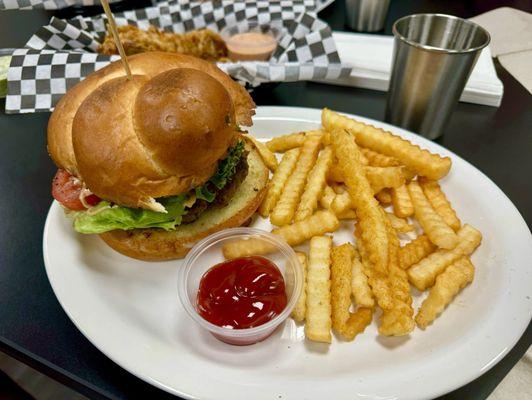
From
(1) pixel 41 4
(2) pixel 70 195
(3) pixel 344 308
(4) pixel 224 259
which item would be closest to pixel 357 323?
(3) pixel 344 308

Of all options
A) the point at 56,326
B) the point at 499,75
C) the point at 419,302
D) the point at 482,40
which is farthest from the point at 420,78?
the point at 56,326

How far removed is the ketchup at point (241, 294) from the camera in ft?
4.81

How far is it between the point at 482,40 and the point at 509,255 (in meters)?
1.33

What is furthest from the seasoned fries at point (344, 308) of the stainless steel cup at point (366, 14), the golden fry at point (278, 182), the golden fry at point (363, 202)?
the stainless steel cup at point (366, 14)

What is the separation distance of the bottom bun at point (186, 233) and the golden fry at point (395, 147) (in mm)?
530

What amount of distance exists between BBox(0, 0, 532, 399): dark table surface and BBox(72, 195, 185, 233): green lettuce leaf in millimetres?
342

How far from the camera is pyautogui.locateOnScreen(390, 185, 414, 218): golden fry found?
185 cm

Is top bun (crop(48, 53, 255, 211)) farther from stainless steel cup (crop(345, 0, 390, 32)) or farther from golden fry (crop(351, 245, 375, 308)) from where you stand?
stainless steel cup (crop(345, 0, 390, 32))

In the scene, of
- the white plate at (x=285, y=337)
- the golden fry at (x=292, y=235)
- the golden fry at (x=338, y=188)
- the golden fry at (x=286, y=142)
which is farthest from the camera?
the golden fry at (x=286, y=142)

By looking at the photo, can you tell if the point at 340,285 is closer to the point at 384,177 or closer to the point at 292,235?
the point at 292,235

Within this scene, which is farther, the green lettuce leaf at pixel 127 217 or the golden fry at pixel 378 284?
the green lettuce leaf at pixel 127 217

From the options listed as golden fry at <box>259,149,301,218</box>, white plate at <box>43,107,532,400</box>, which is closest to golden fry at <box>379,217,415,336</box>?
white plate at <box>43,107,532,400</box>

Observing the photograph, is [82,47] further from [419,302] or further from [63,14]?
[419,302]

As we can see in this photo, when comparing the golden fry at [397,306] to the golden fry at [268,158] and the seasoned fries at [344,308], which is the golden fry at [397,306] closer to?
the seasoned fries at [344,308]
